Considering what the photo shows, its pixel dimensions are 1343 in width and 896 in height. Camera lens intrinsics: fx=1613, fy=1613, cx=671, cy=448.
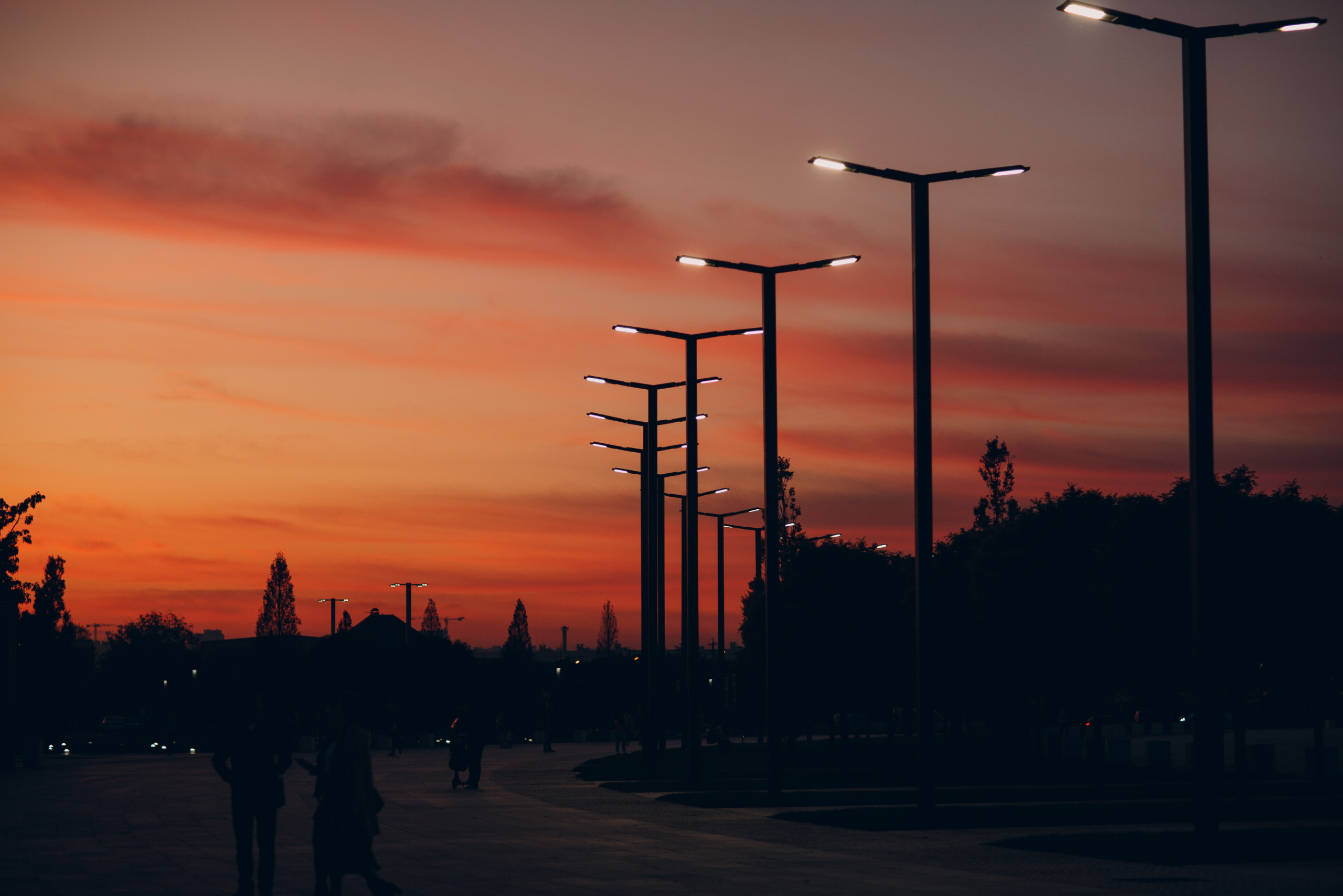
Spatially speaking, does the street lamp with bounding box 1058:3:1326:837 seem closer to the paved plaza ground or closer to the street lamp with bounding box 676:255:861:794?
the paved plaza ground

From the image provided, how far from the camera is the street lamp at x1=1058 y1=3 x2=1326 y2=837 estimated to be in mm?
17203

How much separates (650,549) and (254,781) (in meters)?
28.2

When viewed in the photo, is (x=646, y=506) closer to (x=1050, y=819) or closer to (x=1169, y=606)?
(x=1169, y=606)

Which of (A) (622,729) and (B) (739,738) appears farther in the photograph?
(B) (739,738)

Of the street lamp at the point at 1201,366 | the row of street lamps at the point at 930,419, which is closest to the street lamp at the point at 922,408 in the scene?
the row of street lamps at the point at 930,419

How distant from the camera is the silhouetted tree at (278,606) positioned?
15012 cm

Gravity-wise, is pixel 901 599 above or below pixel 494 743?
above

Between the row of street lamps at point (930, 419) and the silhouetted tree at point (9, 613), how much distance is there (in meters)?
27.9

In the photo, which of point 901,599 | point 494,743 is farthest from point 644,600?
point 494,743

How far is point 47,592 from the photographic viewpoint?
444 ft

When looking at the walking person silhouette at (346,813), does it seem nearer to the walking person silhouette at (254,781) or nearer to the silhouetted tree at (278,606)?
the walking person silhouette at (254,781)

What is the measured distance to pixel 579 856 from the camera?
19297 millimetres

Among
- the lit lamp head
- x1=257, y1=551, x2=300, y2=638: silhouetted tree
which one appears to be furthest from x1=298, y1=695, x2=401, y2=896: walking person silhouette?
x1=257, y1=551, x2=300, y2=638: silhouetted tree

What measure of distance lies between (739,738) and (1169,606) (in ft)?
232
